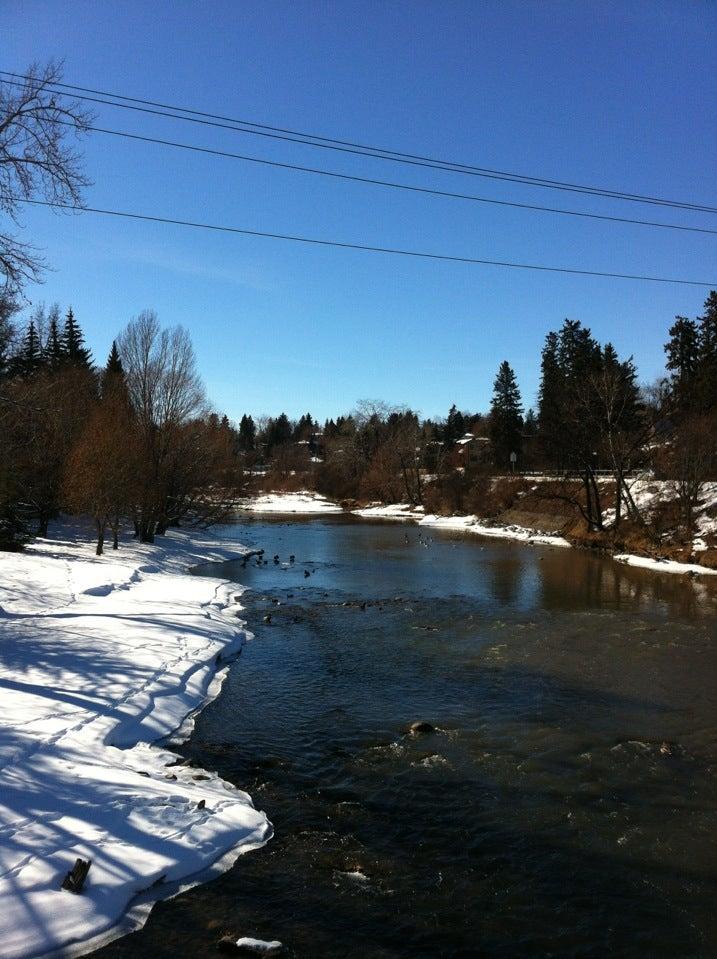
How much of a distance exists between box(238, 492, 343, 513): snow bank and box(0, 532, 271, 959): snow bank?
51049 mm

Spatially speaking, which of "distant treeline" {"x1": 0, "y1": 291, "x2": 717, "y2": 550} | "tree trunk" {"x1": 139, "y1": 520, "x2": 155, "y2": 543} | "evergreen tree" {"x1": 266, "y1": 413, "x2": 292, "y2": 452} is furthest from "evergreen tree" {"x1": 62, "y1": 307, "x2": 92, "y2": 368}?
"evergreen tree" {"x1": 266, "y1": 413, "x2": 292, "y2": 452}

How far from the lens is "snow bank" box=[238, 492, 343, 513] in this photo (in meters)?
68.6

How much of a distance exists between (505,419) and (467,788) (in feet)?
219

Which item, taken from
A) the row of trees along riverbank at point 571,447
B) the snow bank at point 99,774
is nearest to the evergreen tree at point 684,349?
the row of trees along riverbank at point 571,447

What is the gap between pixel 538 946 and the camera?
539 cm

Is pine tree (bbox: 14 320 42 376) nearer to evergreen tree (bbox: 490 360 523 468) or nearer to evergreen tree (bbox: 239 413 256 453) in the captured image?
evergreen tree (bbox: 490 360 523 468)

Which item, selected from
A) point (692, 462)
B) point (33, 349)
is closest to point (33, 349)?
point (33, 349)

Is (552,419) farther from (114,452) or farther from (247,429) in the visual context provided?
(247,429)

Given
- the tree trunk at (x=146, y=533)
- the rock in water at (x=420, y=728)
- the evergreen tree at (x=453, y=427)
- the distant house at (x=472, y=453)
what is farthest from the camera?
the evergreen tree at (x=453, y=427)

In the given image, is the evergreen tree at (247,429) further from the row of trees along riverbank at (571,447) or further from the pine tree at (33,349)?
the pine tree at (33,349)

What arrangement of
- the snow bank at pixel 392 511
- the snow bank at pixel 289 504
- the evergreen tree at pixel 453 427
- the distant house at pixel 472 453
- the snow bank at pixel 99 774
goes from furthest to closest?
the evergreen tree at pixel 453 427, the distant house at pixel 472 453, the snow bank at pixel 289 504, the snow bank at pixel 392 511, the snow bank at pixel 99 774

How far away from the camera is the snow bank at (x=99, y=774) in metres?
5.32

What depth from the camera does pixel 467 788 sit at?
8.06m

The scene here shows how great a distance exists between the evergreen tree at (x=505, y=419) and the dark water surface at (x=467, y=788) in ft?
180
